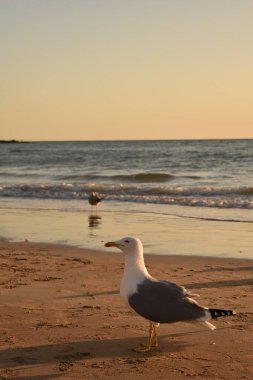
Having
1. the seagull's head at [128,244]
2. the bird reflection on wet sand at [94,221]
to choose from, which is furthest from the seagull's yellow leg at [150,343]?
the bird reflection on wet sand at [94,221]

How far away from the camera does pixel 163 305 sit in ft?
17.7

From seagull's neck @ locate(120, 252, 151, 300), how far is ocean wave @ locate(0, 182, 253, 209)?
12819 millimetres

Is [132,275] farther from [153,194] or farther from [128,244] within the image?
[153,194]

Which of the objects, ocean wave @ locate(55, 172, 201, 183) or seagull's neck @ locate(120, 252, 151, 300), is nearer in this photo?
seagull's neck @ locate(120, 252, 151, 300)

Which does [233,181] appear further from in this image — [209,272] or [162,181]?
[209,272]

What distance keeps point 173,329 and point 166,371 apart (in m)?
1.12

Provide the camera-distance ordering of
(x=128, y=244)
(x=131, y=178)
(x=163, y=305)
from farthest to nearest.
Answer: (x=131, y=178) < (x=128, y=244) < (x=163, y=305)

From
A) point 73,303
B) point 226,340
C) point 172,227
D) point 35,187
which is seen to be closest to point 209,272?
point 73,303

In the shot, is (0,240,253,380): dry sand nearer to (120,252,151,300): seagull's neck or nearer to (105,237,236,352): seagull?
(105,237,236,352): seagull

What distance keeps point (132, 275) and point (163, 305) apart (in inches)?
14.2

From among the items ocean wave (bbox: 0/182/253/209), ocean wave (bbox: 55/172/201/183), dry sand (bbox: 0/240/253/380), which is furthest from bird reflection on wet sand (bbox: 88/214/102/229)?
ocean wave (bbox: 55/172/201/183)

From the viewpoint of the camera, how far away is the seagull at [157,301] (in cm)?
540

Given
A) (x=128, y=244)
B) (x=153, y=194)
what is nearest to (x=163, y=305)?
(x=128, y=244)

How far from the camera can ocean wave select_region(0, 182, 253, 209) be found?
63.3 feet
